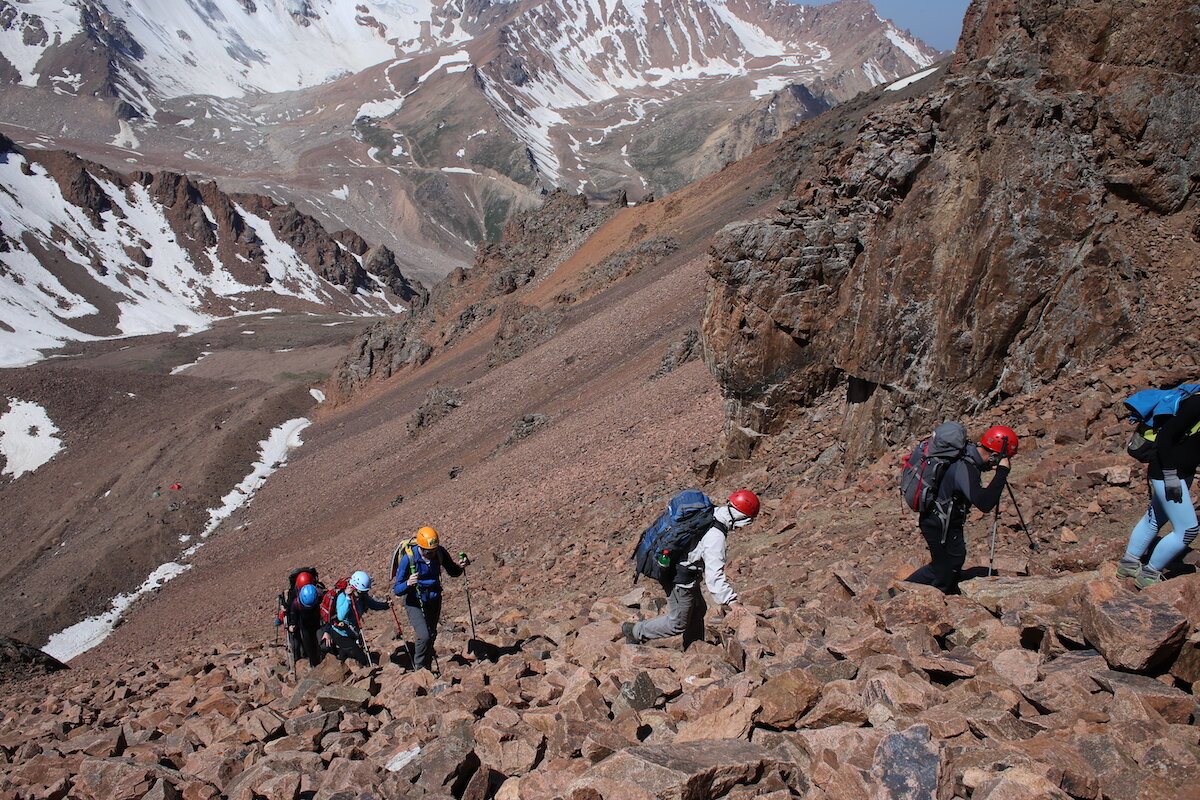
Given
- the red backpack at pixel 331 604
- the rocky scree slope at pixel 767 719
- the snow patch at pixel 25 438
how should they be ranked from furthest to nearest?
1. the snow patch at pixel 25 438
2. the red backpack at pixel 331 604
3. the rocky scree slope at pixel 767 719

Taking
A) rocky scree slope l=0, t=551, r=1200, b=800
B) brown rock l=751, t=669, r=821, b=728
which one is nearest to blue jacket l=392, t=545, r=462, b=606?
rocky scree slope l=0, t=551, r=1200, b=800

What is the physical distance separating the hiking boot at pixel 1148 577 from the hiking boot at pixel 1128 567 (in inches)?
2.4

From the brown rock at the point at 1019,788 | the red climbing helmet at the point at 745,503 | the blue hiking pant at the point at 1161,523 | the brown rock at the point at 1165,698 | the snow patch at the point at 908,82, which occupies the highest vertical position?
the snow patch at the point at 908,82

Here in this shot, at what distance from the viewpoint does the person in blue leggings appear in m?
5.64

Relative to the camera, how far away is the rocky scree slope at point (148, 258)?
94500mm

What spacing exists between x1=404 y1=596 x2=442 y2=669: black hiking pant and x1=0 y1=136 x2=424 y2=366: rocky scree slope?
3572 inches

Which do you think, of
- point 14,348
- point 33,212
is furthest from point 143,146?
point 14,348

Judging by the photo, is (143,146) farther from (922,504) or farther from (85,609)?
(922,504)

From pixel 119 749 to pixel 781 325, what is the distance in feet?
37.2

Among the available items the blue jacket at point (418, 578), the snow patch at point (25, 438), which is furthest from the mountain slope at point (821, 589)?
the snow patch at point (25, 438)

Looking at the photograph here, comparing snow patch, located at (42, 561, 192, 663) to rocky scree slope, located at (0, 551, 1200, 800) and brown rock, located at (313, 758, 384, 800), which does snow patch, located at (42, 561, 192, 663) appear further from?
brown rock, located at (313, 758, 384, 800)

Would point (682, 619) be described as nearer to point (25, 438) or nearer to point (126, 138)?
point (25, 438)

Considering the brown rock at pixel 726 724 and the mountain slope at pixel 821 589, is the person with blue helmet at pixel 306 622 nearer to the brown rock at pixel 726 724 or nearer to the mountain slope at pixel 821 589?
the mountain slope at pixel 821 589

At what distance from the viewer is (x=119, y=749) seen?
6.14m
